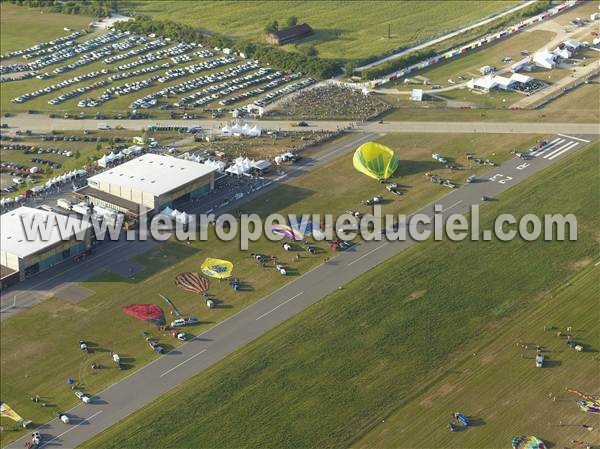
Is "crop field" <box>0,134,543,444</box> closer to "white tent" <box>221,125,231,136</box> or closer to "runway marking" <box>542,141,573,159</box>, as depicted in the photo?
"runway marking" <box>542,141,573,159</box>

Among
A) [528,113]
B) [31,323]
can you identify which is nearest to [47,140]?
[31,323]

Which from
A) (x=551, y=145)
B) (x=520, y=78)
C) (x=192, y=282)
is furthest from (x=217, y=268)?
(x=520, y=78)

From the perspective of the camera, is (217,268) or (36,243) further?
(36,243)

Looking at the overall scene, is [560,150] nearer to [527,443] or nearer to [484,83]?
[484,83]

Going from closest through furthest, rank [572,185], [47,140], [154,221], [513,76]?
[154,221], [572,185], [47,140], [513,76]

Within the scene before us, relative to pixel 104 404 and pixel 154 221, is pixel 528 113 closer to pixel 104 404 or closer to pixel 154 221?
pixel 154 221

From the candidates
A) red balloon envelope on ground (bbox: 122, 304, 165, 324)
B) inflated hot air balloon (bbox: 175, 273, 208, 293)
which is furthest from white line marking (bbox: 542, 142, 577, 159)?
red balloon envelope on ground (bbox: 122, 304, 165, 324)

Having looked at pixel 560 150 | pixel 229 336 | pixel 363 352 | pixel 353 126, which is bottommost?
pixel 363 352

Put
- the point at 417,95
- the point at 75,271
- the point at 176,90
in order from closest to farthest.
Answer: the point at 75,271
the point at 417,95
the point at 176,90
